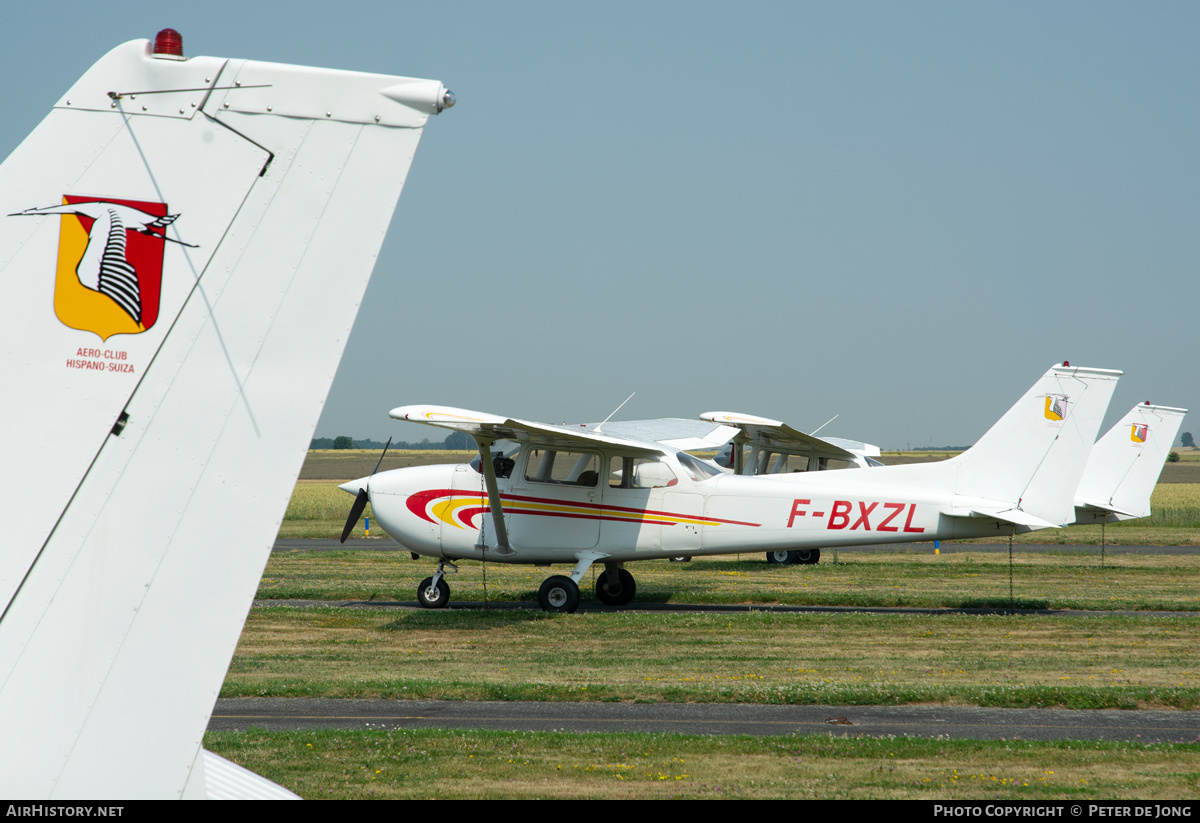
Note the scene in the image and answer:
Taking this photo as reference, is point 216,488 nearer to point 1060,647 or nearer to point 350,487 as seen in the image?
point 1060,647

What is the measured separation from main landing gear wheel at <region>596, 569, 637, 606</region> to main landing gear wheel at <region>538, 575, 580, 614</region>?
42.4 inches

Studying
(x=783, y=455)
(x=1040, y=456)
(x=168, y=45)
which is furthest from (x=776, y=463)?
(x=168, y=45)

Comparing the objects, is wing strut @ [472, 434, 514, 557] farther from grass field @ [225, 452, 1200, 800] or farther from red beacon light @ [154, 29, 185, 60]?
red beacon light @ [154, 29, 185, 60]

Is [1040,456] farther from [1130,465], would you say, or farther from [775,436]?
[1130,465]

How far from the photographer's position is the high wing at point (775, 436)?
19.9 meters

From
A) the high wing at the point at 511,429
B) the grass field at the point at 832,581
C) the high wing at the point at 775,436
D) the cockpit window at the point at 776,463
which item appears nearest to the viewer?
the high wing at the point at 511,429

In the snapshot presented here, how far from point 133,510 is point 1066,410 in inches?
577

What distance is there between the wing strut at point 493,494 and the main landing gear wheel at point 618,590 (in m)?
1.80

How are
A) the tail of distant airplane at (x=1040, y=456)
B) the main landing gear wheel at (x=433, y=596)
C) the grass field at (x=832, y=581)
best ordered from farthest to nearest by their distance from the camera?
the grass field at (x=832, y=581), the main landing gear wheel at (x=433, y=596), the tail of distant airplane at (x=1040, y=456)

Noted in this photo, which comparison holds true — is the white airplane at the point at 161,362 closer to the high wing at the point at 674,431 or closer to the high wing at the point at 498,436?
the high wing at the point at 498,436

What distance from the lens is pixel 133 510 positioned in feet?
9.29

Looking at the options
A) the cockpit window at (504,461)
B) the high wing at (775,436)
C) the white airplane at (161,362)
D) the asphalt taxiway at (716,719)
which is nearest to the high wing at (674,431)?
the high wing at (775,436)

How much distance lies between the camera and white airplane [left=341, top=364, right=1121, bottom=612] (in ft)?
46.0

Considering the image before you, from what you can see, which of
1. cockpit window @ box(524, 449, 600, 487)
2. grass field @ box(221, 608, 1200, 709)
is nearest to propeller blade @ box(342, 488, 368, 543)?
grass field @ box(221, 608, 1200, 709)
